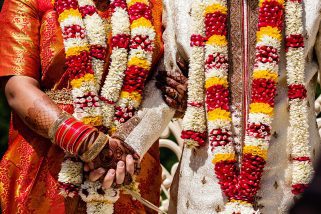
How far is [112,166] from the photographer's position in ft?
6.30

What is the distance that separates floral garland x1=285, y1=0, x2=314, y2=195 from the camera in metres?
1.84

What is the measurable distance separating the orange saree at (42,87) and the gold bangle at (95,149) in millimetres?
322

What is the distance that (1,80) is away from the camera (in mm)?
2137

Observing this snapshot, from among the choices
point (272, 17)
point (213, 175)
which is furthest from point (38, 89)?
point (272, 17)

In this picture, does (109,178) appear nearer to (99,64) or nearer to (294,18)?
(99,64)

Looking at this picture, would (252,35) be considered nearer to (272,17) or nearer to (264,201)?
(272,17)

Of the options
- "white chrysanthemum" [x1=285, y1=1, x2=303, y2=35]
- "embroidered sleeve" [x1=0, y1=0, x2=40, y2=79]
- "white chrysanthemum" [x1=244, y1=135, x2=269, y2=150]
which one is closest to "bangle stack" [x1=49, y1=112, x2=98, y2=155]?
"embroidered sleeve" [x1=0, y1=0, x2=40, y2=79]

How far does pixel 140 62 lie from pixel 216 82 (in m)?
0.35

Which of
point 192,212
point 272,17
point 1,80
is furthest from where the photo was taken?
point 1,80

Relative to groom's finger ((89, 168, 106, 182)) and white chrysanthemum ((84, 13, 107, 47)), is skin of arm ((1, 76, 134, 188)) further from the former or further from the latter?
white chrysanthemum ((84, 13, 107, 47))

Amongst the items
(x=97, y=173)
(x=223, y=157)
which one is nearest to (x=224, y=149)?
(x=223, y=157)

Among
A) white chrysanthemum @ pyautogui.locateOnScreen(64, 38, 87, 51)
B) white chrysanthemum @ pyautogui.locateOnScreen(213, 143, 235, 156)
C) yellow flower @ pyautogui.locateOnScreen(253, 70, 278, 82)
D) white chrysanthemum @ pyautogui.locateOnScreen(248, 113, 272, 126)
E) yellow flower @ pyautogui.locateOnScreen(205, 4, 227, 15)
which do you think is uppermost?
yellow flower @ pyautogui.locateOnScreen(205, 4, 227, 15)

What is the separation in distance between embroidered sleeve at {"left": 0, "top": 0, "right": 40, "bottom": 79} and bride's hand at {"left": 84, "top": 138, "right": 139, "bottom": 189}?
460mm

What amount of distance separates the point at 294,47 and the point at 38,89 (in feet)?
3.23
